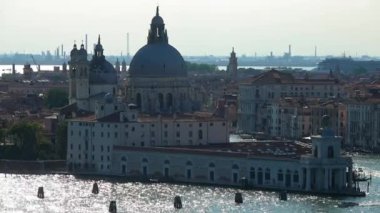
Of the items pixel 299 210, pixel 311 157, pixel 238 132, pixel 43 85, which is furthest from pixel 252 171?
pixel 43 85

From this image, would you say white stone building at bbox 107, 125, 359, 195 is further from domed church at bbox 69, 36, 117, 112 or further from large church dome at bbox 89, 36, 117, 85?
large church dome at bbox 89, 36, 117, 85

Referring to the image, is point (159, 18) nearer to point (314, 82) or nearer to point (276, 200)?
point (276, 200)

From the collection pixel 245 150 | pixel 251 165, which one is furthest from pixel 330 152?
pixel 245 150

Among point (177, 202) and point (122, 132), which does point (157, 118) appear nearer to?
point (122, 132)

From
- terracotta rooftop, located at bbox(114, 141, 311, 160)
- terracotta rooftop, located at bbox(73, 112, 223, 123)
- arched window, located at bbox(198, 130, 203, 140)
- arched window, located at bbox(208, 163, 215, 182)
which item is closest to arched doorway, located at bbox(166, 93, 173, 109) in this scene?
terracotta rooftop, located at bbox(73, 112, 223, 123)

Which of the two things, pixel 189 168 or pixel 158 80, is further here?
pixel 158 80

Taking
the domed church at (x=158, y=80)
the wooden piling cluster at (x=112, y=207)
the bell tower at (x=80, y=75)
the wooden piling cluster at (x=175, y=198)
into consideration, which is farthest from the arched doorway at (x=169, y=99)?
the wooden piling cluster at (x=112, y=207)
